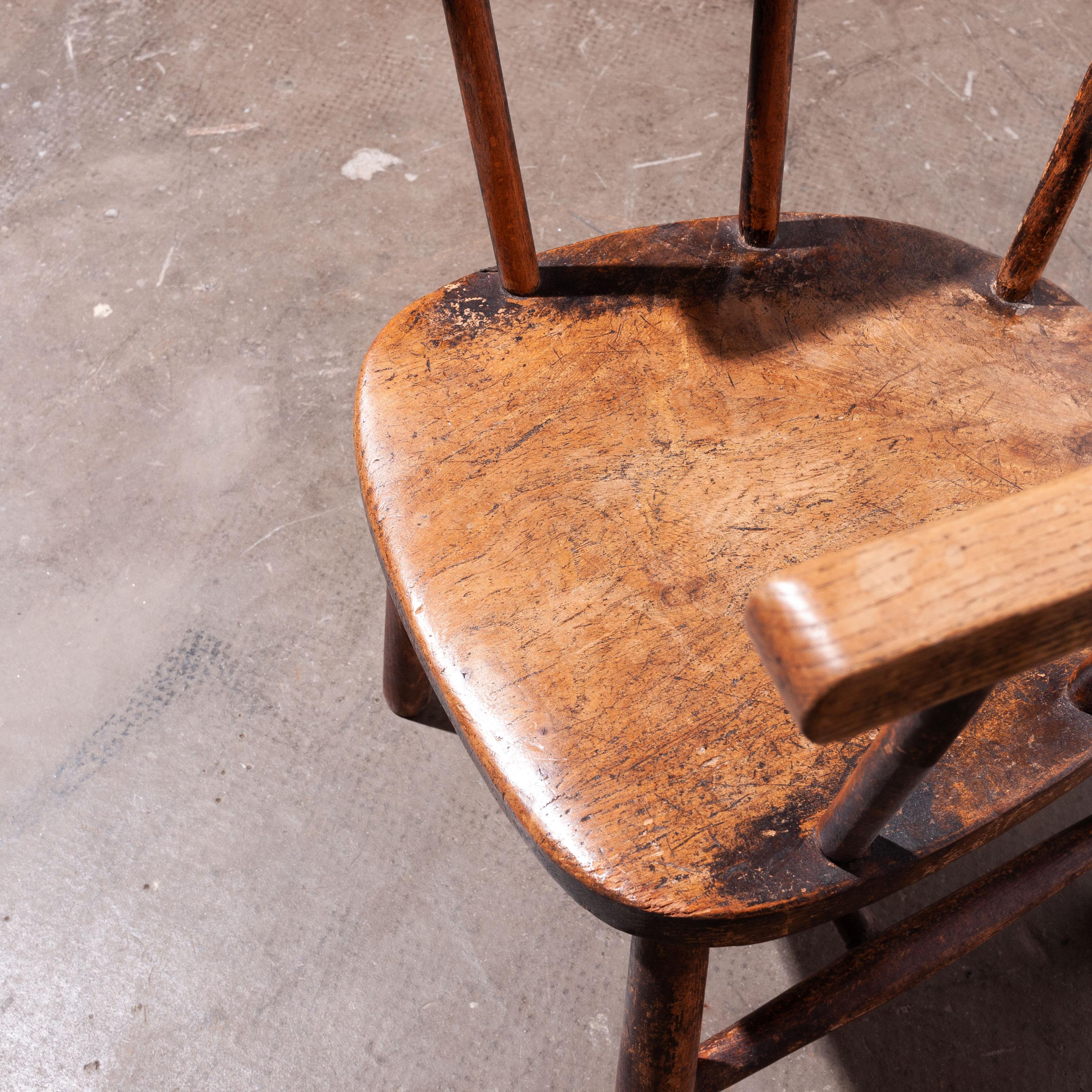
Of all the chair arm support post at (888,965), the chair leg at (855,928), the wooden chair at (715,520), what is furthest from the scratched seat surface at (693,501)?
the chair leg at (855,928)

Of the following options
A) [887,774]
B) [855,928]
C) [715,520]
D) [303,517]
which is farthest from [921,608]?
[303,517]

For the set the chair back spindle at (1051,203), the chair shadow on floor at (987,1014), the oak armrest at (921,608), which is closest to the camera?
the oak armrest at (921,608)

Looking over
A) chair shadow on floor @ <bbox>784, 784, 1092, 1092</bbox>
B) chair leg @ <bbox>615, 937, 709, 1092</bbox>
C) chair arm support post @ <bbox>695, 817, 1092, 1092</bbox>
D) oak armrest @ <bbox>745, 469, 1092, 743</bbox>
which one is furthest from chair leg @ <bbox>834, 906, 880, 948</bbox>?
oak armrest @ <bbox>745, 469, 1092, 743</bbox>

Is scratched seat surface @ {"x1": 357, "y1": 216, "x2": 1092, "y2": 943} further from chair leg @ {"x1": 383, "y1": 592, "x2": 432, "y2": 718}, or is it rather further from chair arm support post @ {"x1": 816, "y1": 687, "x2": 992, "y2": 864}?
chair leg @ {"x1": 383, "y1": 592, "x2": 432, "y2": 718}

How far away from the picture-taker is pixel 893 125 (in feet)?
4.80

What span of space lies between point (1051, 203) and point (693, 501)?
1.01 ft

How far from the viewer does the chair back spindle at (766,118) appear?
60cm

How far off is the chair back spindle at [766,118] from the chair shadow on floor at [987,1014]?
0.60 meters

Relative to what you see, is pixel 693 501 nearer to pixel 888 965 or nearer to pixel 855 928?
pixel 888 965

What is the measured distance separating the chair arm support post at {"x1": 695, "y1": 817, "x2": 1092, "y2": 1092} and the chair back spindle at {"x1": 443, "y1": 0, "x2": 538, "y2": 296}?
1.67ft

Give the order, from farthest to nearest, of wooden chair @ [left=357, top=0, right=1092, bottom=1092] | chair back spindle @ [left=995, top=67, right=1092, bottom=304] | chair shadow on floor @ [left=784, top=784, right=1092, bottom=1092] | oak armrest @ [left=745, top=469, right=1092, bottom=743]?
chair shadow on floor @ [left=784, top=784, right=1092, bottom=1092] < chair back spindle @ [left=995, top=67, right=1092, bottom=304] < wooden chair @ [left=357, top=0, right=1092, bottom=1092] < oak armrest @ [left=745, top=469, right=1092, bottom=743]

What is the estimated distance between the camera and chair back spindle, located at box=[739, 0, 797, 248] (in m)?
0.60

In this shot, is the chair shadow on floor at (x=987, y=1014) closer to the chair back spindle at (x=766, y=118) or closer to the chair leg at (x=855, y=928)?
the chair leg at (x=855, y=928)

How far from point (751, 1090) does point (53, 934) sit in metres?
0.64
